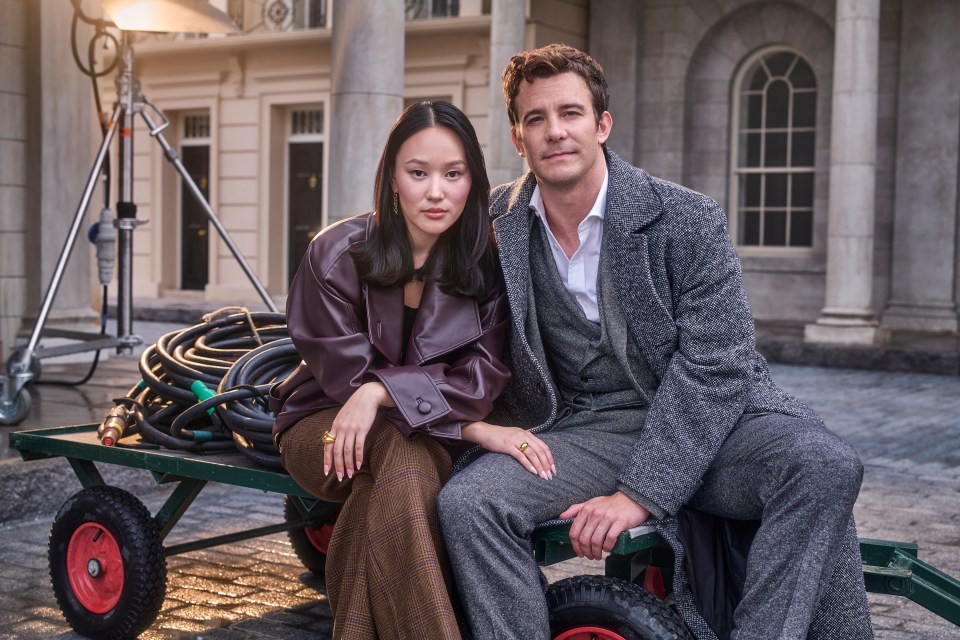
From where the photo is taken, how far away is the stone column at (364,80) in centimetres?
771

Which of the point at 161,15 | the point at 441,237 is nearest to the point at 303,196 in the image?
the point at 161,15

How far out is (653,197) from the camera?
3.45 m

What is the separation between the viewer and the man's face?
3.39 metres

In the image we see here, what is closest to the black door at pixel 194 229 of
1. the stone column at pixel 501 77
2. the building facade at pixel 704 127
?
the building facade at pixel 704 127

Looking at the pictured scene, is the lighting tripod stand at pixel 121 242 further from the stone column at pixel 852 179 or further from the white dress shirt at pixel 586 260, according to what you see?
the stone column at pixel 852 179

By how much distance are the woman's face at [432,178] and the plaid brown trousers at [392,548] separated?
57 centimetres

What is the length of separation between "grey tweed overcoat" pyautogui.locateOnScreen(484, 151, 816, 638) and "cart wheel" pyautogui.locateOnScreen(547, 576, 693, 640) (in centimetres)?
19

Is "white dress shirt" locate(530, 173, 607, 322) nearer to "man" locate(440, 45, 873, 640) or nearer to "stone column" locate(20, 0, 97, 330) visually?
"man" locate(440, 45, 873, 640)

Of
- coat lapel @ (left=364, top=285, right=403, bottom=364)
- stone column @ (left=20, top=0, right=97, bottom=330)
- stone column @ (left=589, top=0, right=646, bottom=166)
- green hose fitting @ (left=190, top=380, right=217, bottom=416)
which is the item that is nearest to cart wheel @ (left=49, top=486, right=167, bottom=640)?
green hose fitting @ (left=190, top=380, right=217, bottom=416)

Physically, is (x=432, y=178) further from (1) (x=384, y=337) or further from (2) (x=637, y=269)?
(2) (x=637, y=269)

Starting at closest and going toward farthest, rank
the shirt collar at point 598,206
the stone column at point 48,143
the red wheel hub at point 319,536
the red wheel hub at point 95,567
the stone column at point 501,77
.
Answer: the shirt collar at point 598,206 → the red wheel hub at point 95,567 → the red wheel hub at point 319,536 → the stone column at point 48,143 → the stone column at point 501,77

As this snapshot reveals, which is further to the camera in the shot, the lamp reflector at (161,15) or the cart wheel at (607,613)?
the lamp reflector at (161,15)

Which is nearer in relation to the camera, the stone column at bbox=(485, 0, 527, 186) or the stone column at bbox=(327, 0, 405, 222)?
the stone column at bbox=(327, 0, 405, 222)

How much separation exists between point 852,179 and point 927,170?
222 centimetres
